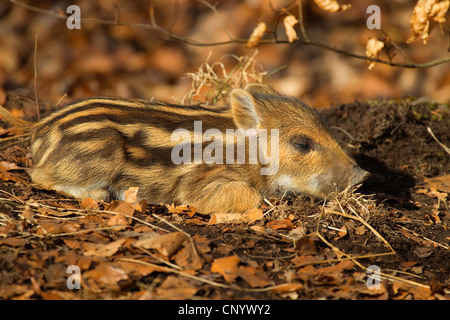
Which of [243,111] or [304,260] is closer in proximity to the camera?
[304,260]

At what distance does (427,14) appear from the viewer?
4832 millimetres

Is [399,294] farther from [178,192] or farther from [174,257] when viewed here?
[178,192]

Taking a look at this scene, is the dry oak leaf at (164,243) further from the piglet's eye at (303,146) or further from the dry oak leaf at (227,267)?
the piglet's eye at (303,146)

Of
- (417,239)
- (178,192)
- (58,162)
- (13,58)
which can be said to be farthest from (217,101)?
(13,58)

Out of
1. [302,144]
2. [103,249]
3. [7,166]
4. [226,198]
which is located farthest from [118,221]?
[302,144]

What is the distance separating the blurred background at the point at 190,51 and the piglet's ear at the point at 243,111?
6.34 meters

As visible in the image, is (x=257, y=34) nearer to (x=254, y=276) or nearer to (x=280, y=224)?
(x=280, y=224)

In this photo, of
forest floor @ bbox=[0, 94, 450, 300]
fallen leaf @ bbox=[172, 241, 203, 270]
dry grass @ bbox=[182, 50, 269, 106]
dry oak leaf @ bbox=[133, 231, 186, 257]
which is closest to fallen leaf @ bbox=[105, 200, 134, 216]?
forest floor @ bbox=[0, 94, 450, 300]

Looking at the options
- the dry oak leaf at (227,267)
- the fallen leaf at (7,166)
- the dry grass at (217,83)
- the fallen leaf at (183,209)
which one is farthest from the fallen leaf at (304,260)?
the dry grass at (217,83)

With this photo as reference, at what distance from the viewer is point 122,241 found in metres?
3.79

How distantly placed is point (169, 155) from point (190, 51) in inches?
309

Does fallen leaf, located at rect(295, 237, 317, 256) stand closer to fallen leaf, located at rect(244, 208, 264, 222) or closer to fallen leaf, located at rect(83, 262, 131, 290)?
fallen leaf, located at rect(244, 208, 264, 222)

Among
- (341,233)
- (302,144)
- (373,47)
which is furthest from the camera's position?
Result: (373,47)

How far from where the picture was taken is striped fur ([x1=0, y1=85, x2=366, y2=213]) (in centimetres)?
483
